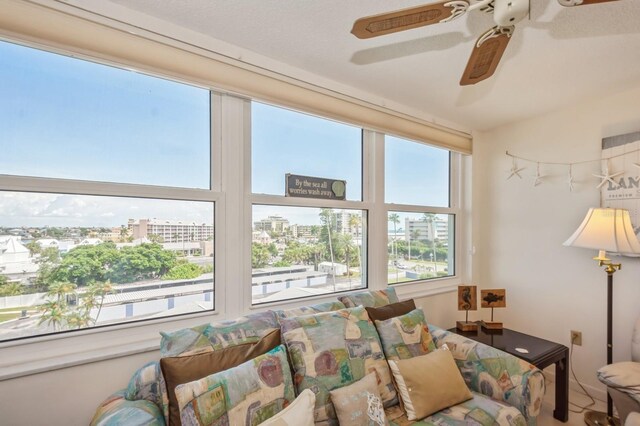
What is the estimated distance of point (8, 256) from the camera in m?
1.35

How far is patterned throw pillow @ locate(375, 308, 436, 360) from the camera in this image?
1698 millimetres

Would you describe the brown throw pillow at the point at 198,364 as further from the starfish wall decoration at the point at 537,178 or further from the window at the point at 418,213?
the starfish wall decoration at the point at 537,178

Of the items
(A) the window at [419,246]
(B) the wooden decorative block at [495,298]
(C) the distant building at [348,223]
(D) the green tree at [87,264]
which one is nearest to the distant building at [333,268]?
(C) the distant building at [348,223]

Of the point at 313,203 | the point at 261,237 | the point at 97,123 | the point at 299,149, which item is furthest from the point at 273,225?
the point at 97,123

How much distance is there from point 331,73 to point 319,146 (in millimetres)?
502

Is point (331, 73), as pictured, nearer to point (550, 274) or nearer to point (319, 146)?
point (319, 146)

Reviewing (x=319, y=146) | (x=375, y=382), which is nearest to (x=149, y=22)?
(x=319, y=146)

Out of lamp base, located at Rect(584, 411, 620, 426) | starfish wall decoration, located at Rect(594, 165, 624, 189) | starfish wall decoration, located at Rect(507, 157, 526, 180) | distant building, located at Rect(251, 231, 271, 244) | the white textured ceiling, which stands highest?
the white textured ceiling

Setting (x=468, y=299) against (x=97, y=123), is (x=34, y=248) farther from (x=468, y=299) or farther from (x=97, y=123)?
(x=468, y=299)

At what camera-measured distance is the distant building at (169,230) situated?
1.64m

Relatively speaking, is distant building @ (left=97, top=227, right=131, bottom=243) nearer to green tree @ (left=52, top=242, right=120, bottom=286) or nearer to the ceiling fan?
green tree @ (left=52, top=242, right=120, bottom=286)

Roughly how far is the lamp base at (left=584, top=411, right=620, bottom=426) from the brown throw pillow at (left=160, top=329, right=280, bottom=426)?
2.34 m

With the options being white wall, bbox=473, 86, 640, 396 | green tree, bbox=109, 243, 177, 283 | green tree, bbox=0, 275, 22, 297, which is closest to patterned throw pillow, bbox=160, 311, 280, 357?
green tree, bbox=109, 243, 177, 283

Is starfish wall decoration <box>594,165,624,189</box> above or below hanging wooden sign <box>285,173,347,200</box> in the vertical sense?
above
